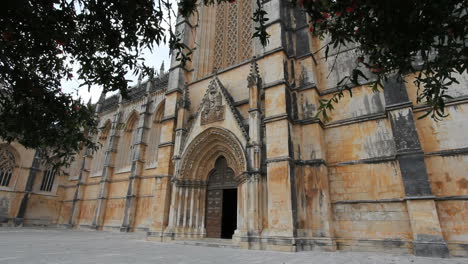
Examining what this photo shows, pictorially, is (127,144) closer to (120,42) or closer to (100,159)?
(100,159)

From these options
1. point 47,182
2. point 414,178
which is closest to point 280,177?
point 414,178

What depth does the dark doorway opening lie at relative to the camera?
11742 mm

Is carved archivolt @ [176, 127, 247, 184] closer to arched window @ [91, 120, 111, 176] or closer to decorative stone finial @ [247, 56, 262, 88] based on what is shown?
decorative stone finial @ [247, 56, 262, 88]

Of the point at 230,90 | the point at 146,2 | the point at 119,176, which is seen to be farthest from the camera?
the point at 119,176

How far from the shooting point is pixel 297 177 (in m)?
9.22

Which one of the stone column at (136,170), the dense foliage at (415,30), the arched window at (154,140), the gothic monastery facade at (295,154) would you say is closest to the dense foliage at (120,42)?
the dense foliage at (415,30)

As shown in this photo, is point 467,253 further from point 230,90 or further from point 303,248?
point 230,90

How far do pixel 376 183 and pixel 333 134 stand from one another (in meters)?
2.46

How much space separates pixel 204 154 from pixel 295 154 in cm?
444

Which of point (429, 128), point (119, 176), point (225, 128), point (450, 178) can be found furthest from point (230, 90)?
point (119, 176)

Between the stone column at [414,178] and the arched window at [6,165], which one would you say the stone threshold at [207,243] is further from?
the arched window at [6,165]

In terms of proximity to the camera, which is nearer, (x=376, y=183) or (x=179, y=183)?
(x=376, y=183)

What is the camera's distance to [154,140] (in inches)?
774

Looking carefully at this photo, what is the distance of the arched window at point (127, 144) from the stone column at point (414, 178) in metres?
18.8
